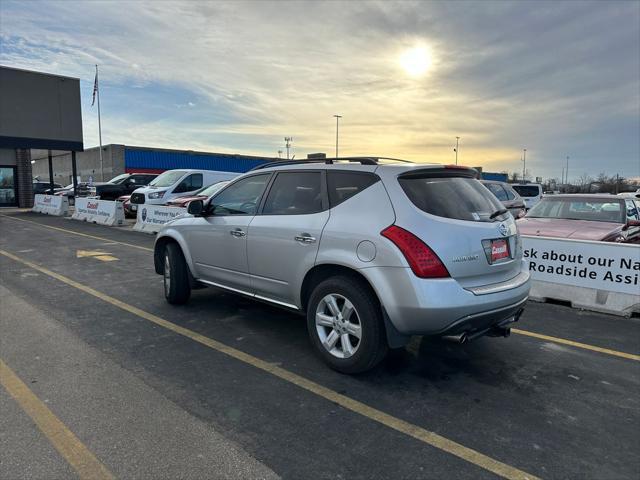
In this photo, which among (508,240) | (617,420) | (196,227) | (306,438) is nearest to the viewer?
(306,438)

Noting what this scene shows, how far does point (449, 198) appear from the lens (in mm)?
3775

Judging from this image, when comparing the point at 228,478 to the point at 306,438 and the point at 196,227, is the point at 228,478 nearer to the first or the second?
the point at 306,438

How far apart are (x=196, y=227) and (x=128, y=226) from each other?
487 inches

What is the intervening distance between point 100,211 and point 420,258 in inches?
684

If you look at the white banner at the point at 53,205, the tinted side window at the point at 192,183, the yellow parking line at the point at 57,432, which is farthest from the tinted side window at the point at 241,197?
the white banner at the point at 53,205

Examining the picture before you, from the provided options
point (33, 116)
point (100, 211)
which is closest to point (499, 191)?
point (100, 211)

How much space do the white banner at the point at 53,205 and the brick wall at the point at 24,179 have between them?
Answer: 4.12 metres

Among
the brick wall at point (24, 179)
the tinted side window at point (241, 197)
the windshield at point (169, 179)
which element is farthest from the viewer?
the brick wall at point (24, 179)

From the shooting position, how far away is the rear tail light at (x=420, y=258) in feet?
11.1

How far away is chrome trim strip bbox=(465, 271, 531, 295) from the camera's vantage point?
3.55 metres

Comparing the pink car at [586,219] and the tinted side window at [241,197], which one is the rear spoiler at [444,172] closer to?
the tinted side window at [241,197]

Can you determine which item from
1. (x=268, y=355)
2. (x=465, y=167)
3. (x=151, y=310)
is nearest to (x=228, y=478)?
(x=268, y=355)

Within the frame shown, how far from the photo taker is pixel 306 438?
2984mm

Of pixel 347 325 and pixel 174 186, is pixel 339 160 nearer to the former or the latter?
pixel 347 325
